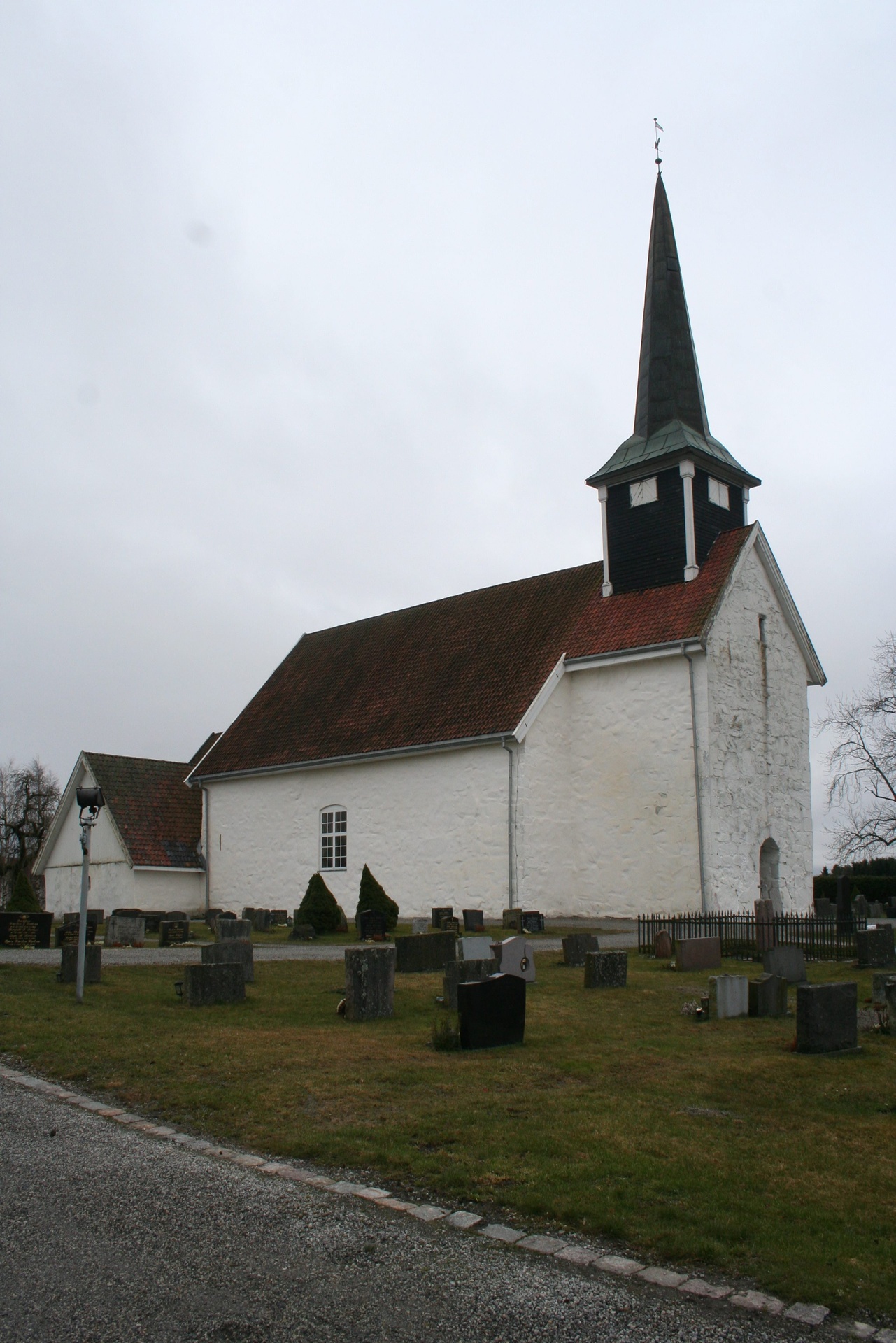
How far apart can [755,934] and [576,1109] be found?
10309mm

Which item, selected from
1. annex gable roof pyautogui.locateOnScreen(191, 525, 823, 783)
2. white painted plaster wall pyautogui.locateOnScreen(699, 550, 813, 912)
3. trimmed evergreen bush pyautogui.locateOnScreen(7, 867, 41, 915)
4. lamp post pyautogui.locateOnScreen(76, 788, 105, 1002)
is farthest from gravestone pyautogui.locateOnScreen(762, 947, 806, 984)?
trimmed evergreen bush pyautogui.locateOnScreen(7, 867, 41, 915)

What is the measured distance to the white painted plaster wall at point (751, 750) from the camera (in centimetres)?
2055

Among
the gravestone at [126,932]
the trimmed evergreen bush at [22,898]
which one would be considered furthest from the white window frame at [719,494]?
the trimmed evergreen bush at [22,898]

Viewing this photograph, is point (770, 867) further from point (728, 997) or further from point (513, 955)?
point (728, 997)

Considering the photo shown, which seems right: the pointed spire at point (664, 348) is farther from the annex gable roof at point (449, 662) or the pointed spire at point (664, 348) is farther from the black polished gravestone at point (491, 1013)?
the black polished gravestone at point (491, 1013)

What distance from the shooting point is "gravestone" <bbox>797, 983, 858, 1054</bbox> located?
7902mm

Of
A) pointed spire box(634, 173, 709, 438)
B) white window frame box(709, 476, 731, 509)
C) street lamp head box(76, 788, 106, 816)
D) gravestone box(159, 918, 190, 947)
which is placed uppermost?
pointed spire box(634, 173, 709, 438)

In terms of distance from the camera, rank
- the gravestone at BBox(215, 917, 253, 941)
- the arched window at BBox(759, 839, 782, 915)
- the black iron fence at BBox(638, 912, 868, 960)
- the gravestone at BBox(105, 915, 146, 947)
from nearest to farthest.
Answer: the black iron fence at BBox(638, 912, 868, 960) → the gravestone at BBox(215, 917, 253, 941) → the gravestone at BBox(105, 915, 146, 947) → the arched window at BBox(759, 839, 782, 915)

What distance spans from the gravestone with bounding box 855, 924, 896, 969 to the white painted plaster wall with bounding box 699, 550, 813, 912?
5.94m

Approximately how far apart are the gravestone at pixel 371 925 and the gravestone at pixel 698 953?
6.85 metres

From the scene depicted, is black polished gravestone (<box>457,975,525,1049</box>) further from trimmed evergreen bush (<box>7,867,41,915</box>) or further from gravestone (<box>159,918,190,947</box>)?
trimmed evergreen bush (<box>7,867,41,915</box>)

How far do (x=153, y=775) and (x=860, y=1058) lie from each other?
83.6 feet

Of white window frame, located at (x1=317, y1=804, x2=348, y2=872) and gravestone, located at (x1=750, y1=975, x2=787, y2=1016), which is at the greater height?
white window frame, located at (x1=317, y1=804, x2=348, y2=872)

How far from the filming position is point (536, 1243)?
4.13 meters
